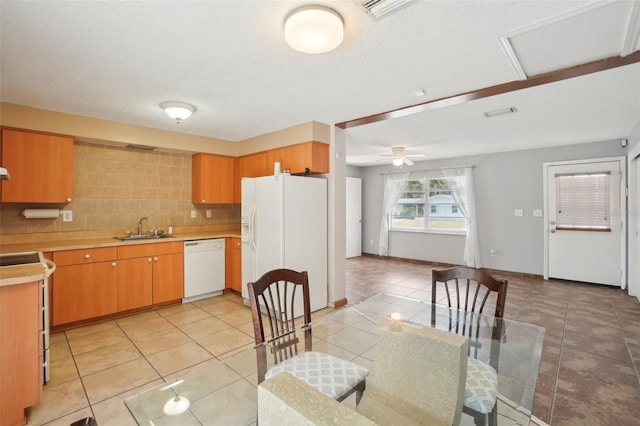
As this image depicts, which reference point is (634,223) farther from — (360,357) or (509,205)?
(360,357)

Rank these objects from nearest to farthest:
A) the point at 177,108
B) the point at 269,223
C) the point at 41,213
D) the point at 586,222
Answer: the point at 177,108, the point at 41,213, the point at 269,223, the point at 586,222

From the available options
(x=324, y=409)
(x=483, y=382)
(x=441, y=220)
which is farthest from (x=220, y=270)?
(x=441, y=220)

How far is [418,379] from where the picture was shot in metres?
1.11

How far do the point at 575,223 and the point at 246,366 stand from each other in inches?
230

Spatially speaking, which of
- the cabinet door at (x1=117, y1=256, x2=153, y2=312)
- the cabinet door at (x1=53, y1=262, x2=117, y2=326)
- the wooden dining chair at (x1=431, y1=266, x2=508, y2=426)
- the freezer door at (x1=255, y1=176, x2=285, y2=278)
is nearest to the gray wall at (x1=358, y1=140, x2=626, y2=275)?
the wooden dining chair at (x1=431, y1=266, x2=508, y2=426)

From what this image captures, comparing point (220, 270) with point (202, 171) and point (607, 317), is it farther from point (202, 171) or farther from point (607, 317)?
point (607, 317)

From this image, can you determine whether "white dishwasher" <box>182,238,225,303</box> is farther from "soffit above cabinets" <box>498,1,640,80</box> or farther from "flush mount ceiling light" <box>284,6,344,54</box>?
"soffit above cabinets" <box>498,1,640,80</box>

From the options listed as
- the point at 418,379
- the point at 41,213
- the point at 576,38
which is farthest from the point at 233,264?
the point at 576,38

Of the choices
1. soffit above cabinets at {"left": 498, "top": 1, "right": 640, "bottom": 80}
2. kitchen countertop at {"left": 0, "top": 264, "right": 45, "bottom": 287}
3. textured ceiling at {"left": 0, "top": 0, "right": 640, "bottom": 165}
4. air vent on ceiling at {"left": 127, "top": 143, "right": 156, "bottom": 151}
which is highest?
textured ceiling at {"left": 0, "top": 0, "right": 640, "bottom": 165}

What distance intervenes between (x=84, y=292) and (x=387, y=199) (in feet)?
19.8

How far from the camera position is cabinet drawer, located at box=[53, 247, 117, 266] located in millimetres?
3056

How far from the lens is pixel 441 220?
6.71m

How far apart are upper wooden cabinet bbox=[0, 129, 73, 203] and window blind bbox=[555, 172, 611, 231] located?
285 inches

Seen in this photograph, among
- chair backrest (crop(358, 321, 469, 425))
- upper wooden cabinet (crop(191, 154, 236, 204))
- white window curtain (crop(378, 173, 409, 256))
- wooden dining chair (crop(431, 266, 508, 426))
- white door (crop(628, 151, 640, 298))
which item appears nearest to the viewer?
chair backrest (crop(358, 321, 469, 425))
